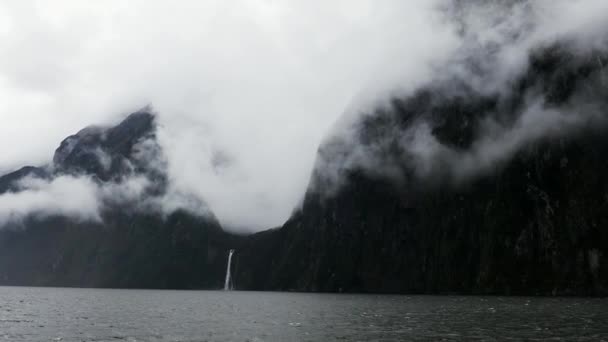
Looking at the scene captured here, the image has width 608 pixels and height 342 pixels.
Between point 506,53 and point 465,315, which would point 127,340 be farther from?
point 506,53

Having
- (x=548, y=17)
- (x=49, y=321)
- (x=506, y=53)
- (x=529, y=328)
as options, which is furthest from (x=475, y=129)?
(x=49, y=321)

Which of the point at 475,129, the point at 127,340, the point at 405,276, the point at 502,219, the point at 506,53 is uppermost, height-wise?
the point at 506,53

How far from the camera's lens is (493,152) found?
177125 mm

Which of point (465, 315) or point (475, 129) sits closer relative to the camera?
point (465, 315)

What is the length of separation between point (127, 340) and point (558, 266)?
411ft

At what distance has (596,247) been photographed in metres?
140

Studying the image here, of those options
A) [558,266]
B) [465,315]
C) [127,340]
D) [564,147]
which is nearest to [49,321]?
[127,340]

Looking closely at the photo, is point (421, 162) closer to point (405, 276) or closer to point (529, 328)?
point (405, 276)

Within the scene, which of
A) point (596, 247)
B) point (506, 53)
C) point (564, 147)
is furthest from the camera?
point (506, 53)

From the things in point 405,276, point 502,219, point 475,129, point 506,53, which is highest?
point 506,53

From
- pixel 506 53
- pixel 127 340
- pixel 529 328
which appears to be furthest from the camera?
pixel 506 53

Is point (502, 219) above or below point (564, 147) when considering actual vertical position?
below

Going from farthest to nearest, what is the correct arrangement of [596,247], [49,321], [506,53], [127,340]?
[506,53] < [596,247] < [49,321] < [127,340]

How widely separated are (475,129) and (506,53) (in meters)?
28.9
